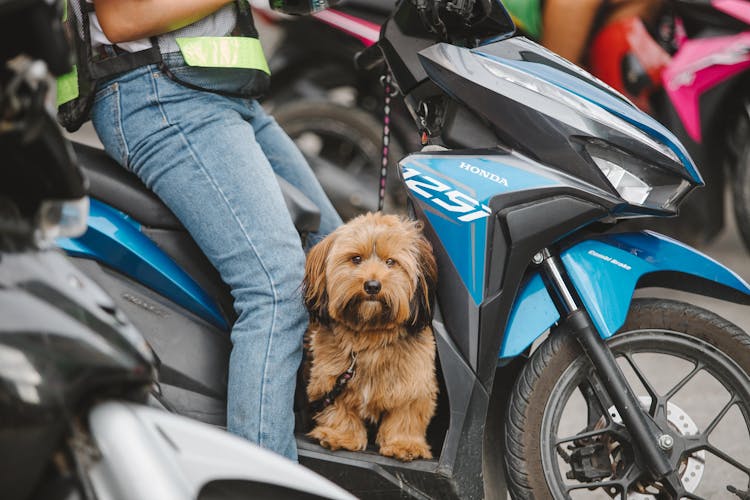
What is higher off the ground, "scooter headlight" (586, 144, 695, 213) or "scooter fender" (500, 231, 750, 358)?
"scooter headlight" (586, 144, 695, 213)

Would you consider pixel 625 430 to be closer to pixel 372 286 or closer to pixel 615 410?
pixel 615 410

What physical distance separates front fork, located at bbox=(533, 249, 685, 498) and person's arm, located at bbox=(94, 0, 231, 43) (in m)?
1.04

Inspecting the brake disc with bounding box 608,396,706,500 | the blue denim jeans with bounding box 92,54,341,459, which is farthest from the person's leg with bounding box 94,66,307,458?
the brake disc with bounding box 608,396,706,500

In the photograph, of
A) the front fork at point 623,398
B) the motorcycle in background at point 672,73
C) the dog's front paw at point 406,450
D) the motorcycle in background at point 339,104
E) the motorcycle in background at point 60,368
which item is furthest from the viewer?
the motorcycle in background at point 339,104

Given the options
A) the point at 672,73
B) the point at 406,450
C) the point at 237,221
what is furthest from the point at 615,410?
the point at 672,73

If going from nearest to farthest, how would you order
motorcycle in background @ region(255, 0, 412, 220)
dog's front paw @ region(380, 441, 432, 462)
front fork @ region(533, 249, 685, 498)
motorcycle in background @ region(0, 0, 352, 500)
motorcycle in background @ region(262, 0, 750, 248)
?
motorcycle in background @ region(0, 0, 352, 500) < front fork @ region(533, 249, 685, 498) < dog's front paw @ region(380, 441, 432, 462) < motorcycle in background @ region(262, 0, 750, 248) < motorcycle in background @ region(255, 0, 412, 220)

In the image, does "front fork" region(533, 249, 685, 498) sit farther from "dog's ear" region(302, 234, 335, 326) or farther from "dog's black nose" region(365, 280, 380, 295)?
"dog's ear" region(302, 234, 335, 326)

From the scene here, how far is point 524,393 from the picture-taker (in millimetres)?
2279

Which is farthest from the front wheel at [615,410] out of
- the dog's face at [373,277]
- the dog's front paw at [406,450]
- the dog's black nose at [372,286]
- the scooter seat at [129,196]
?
the scooter seat at [129,196]

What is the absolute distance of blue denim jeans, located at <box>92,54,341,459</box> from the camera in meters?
2.24

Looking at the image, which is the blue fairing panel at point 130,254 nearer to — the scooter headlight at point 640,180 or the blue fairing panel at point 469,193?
the blue fairing panel at point 469,193

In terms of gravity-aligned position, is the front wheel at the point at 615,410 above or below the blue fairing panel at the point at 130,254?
above

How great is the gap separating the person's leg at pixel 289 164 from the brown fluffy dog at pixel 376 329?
0.41m

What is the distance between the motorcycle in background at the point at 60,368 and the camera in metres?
1.19
